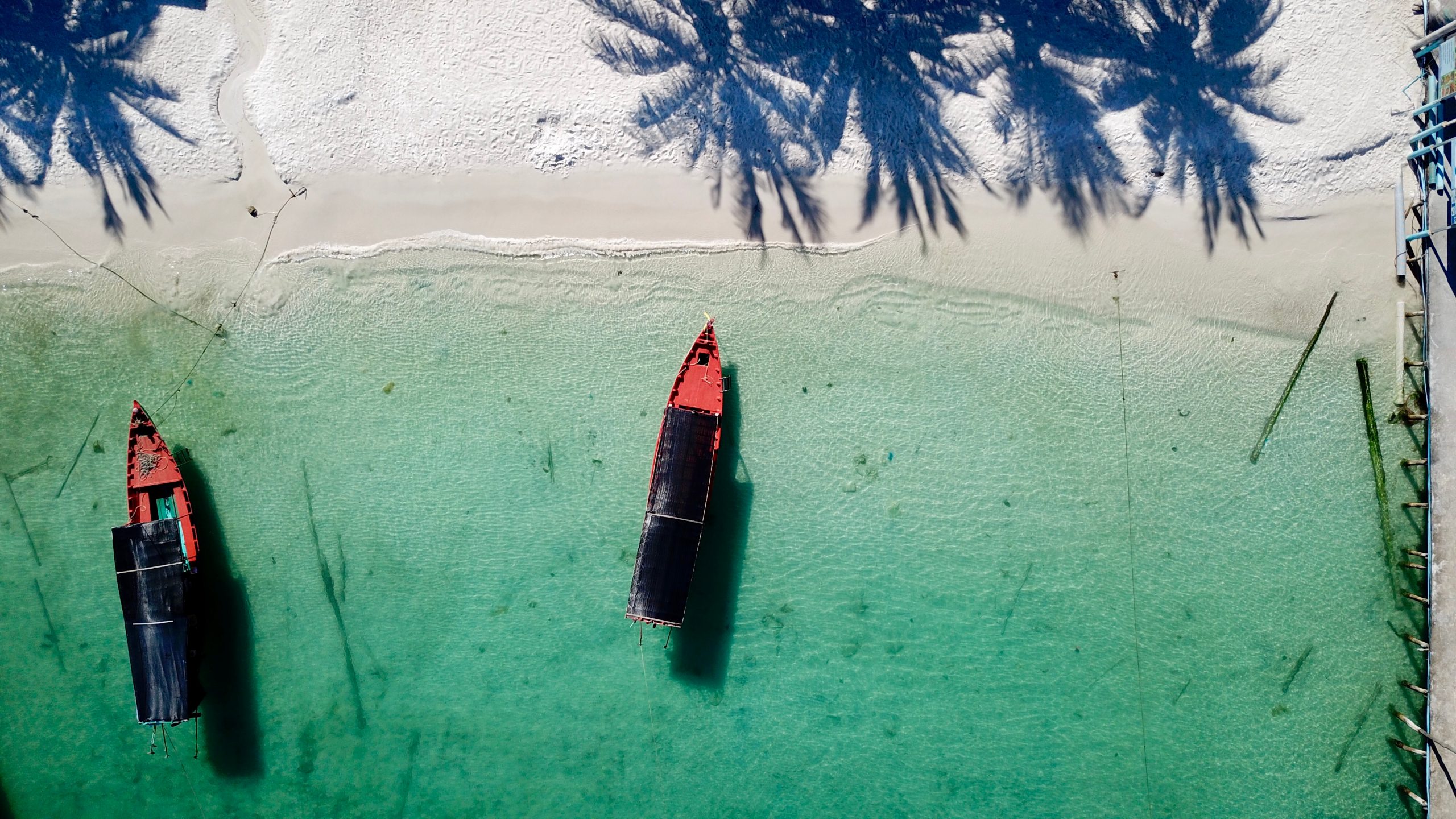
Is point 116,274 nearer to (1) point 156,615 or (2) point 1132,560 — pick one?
(1) point 156,615

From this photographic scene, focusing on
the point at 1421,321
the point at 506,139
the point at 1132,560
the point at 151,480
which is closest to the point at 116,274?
the point at 151,480

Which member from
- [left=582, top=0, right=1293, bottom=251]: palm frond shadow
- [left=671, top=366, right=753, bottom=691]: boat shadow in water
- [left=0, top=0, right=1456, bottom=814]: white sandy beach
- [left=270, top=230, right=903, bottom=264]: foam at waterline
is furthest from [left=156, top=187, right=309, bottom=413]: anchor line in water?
[left=671, top=366, right=753, bottom=691]: boat shadow in water

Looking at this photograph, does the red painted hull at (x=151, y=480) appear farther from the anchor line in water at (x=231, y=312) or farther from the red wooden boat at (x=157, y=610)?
the anchor line in water at (x=231, y=312)

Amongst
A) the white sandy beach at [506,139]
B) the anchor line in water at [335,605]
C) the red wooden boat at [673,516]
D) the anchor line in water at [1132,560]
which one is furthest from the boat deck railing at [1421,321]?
the anchor line in water at [335,605]

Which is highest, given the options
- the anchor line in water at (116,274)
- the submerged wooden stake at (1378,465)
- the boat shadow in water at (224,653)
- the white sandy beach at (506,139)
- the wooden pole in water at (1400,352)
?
the white sandy beach at (506,139)

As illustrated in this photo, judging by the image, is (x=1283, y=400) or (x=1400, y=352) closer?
(x=1400, y=352)

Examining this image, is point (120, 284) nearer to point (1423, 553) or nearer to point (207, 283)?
point (207, 283)

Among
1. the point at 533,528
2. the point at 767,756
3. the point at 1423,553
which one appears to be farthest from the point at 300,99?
the point at 1423,553
